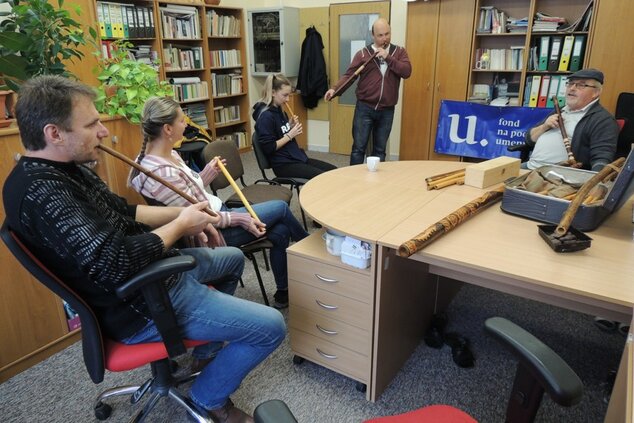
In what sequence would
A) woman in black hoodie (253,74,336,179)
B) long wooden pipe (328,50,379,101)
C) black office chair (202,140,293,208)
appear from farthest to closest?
long wooden pipe (328,50,379,101) → woman in black hoodie (253,74,336,179) → black office chair (202,140,293,208)

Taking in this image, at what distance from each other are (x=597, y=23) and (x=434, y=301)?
342 centimetres

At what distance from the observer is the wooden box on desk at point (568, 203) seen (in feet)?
4.80

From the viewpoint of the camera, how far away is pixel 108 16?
13.8ft

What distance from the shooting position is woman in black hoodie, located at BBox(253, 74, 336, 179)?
3.09 m

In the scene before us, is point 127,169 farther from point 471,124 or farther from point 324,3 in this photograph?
point 324,3

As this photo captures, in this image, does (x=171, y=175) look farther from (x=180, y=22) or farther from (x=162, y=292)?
(x=180, y=22)

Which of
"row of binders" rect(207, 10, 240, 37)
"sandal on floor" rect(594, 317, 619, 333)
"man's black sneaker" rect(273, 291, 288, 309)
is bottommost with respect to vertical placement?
"sandal on floor" rect(594, 317, 619, 333)

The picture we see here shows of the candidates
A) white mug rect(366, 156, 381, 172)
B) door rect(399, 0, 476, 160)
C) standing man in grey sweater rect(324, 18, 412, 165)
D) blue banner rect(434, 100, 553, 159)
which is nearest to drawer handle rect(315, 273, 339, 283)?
white mug rect(366, 156, 381, 172)

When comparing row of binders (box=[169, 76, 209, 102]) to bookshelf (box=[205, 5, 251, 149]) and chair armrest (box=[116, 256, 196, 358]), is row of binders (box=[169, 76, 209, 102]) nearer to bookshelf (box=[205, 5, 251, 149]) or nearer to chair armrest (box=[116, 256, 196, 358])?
bookshelf (box=[205, 5, 251, 149])

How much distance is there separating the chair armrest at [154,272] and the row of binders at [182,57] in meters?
4.21

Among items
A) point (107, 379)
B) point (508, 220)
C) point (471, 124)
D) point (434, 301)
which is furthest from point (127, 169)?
point (471, 124)

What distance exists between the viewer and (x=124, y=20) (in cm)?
435

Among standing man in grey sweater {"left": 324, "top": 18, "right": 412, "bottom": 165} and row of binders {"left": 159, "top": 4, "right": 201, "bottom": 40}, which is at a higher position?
row of binders {"left": 159, "top": 4, "right": 201, "bottom": 40}

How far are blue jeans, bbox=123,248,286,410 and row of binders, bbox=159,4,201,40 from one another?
4166mm
